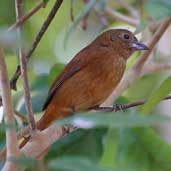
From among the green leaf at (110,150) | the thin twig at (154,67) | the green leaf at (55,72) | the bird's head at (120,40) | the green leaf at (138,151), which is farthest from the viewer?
the bird's head at (120,40)

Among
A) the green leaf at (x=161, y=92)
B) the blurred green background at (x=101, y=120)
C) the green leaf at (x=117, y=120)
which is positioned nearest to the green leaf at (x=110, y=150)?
the blurred green background at (x=101, y=120)

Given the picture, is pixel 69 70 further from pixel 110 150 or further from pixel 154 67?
pixel 110 150

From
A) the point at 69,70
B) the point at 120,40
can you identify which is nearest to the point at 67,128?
the point at 69,70

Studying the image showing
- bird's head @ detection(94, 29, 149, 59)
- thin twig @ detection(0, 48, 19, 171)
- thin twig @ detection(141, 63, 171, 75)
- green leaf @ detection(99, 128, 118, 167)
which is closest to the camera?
thin twig @ detection(0, 48, 19, 171)

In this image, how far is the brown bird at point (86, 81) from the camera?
8.21ft

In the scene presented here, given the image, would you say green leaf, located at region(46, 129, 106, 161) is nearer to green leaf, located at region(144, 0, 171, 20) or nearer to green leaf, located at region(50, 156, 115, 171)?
green leaf, located at region(144, 0, 171, 20)

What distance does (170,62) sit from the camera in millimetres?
2180

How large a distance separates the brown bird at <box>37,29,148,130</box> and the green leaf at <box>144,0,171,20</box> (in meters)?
1.03

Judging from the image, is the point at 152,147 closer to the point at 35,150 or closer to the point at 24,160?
the point at 35,150

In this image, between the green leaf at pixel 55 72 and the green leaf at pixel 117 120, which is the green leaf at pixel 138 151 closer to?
the green leaf at pixel 55 72

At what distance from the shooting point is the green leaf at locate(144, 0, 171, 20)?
→ 1.34 meters

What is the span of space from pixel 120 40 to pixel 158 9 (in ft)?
5.13

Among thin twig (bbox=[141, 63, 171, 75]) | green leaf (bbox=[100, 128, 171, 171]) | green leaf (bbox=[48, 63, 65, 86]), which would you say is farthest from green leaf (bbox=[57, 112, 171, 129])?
green leaf (bbox=[48, 63, 65, 86])

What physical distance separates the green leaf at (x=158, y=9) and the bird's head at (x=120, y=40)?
1.42m
